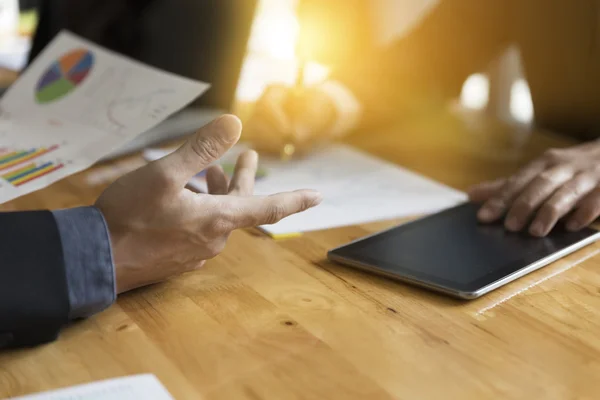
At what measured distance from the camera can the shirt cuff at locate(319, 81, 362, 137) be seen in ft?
4.03

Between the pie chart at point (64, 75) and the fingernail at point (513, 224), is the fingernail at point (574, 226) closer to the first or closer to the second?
the fingernail at point (513, 224)

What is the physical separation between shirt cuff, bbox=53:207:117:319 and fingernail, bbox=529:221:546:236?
0.50 meters

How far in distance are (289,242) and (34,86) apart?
56cm

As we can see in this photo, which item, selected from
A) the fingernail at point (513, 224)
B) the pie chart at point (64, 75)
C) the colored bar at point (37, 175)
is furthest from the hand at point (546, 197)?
the pie chart at point (64, 75)

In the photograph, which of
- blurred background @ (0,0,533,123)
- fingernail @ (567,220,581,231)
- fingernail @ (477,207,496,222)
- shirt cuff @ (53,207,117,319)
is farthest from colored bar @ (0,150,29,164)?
fingernail @ (567,220,581,231)

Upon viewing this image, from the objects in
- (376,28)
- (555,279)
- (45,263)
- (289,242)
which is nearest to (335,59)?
(376,28)

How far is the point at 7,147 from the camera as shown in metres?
0.96

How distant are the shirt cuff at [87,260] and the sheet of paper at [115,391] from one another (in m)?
0.09

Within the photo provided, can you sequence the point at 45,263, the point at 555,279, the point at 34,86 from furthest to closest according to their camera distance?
the point at 34,86
the point at 555,279
the point at 45,263

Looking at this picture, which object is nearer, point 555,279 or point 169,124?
point 555,279

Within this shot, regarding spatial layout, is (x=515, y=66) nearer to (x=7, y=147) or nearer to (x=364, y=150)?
(x=364, y=150)

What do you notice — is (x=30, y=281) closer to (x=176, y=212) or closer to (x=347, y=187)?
(x=176, y=212)

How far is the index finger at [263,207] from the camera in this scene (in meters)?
0.70

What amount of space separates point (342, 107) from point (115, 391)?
31.3 inches
